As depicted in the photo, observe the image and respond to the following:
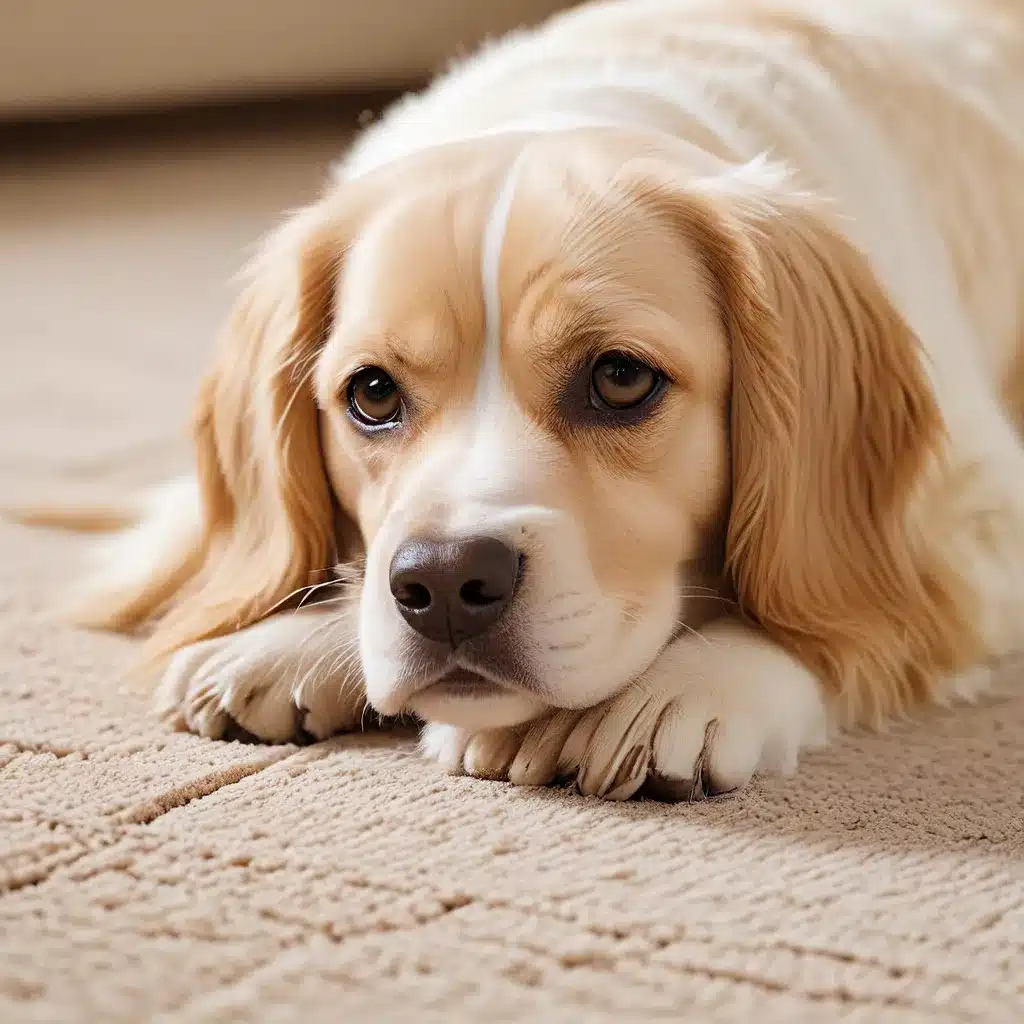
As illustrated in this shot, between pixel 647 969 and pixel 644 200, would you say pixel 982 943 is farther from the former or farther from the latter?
pixel 644 200

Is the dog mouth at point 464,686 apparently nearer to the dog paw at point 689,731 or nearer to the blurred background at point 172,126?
the dog paw at point 689,731

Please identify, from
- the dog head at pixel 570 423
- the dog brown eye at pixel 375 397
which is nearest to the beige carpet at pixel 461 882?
the dog head at pixel 570 423

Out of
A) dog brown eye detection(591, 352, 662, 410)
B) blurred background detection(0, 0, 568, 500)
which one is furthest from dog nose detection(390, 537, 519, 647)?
blurred background detection(0, 0, 568, 500)

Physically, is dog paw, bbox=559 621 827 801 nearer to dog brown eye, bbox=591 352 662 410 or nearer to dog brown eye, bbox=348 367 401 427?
dog brown eye, bbox=591 352 662 410

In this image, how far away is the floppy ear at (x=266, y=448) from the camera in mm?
1914

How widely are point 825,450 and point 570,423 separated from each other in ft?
1.14

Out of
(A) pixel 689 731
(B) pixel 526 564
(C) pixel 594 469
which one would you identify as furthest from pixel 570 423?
(A) pixel 689 731

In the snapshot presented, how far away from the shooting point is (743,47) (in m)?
2.40

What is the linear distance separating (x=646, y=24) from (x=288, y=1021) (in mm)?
1910

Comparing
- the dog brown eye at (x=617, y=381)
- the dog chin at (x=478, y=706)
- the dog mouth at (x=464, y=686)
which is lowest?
the dog chin at (x=478, y=706)

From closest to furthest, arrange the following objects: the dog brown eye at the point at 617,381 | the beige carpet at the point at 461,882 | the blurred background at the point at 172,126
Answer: the beige carpet at the point at 461,882
the dog brown eye at the point at 617,381
the blurred background at the point at 172,126

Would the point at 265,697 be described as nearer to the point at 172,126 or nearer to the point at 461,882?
the point at 461,882

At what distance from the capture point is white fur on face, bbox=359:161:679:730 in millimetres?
1474

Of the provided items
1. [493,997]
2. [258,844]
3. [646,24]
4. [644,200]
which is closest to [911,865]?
[493,997]
